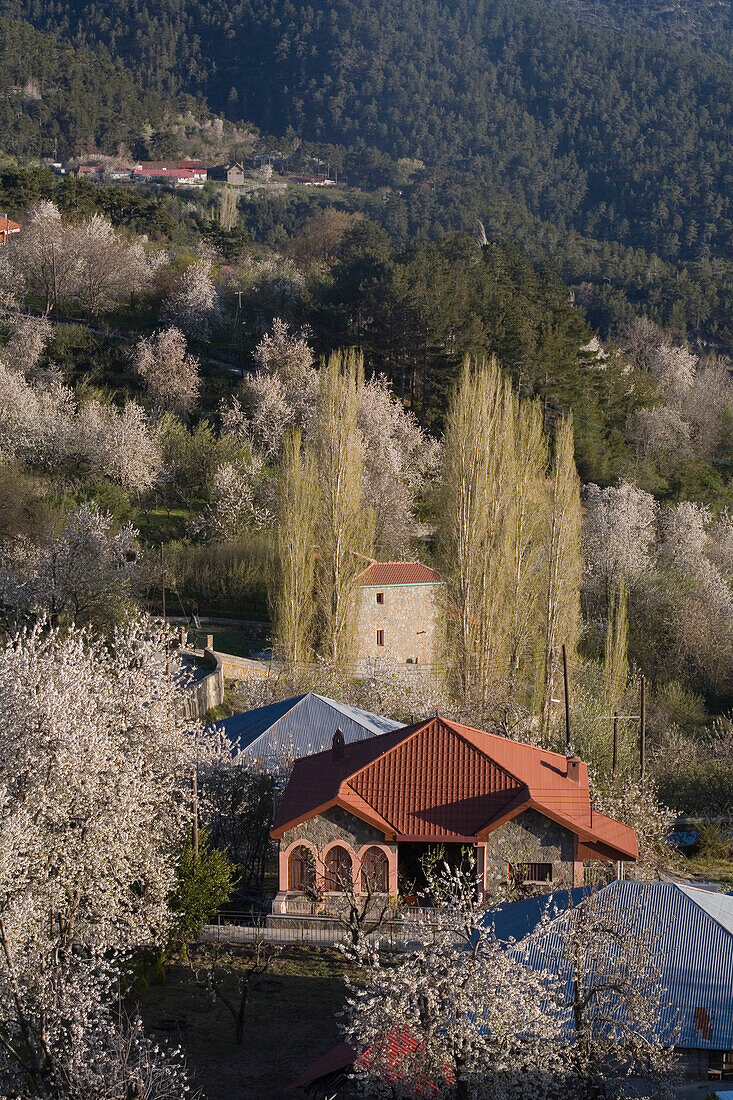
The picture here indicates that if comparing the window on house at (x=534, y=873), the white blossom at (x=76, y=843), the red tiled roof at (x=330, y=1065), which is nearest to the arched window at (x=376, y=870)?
the window on house at (x=534, y=873)

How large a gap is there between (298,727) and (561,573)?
10.1 m

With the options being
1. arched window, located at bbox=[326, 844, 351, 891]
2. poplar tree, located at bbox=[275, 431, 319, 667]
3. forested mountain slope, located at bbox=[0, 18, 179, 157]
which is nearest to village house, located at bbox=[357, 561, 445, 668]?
poplar tree, located at bbox=[275, 431, 319, 667]

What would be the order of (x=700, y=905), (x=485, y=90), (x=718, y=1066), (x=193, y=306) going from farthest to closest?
1. (x=485, y=90)
2. (x=193, y=306)
3. (x=700, y=905)
4. (x=718, y=1066)

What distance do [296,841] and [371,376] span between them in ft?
112

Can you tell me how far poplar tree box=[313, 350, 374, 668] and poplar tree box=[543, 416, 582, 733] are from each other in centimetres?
499

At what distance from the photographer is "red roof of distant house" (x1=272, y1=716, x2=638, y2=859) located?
1912 centimetres

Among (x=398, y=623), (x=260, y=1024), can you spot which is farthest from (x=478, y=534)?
(x=260, y=1024)

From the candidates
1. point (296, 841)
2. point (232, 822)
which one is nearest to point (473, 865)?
point (296, 841)

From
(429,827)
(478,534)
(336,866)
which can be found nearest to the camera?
(429,827)

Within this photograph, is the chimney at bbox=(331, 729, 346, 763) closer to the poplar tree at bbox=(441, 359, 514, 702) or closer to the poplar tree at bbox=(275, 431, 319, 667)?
the poplar tree at bbox=(441, 359, 514, 702)

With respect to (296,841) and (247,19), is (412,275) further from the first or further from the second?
(247,19)

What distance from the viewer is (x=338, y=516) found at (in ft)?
110

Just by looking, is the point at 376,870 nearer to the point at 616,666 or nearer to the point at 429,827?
the point at 429,827

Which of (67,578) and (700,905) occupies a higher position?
(700,905)
